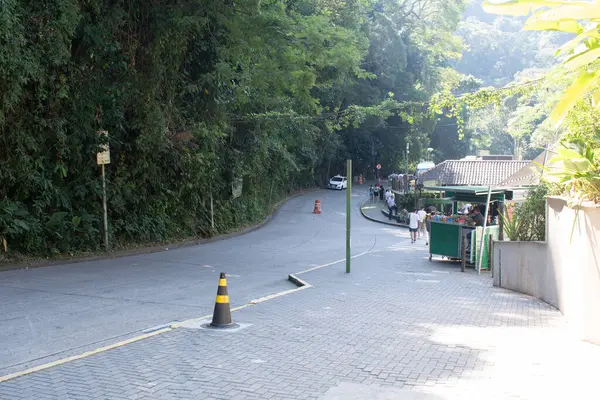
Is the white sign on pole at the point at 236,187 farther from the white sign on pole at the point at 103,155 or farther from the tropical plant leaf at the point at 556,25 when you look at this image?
the tropical plant leaf at the point at 556,25

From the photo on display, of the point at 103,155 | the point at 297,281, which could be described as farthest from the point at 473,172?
the point at 297,281

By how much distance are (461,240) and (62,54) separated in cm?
1194

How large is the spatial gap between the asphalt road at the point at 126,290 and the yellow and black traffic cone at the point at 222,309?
1.05 m

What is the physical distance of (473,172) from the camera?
130 feet

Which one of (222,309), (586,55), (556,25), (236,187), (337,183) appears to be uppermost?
(556,25)

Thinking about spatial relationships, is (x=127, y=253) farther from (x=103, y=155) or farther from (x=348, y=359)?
(x=348, y=359)

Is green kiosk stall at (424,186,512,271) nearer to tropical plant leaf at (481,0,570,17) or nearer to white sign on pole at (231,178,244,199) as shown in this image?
white sign on pole at (231,178,244,199)

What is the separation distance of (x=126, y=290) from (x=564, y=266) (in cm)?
786

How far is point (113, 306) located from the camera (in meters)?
10.3

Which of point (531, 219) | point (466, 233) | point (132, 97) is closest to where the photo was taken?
point (531, 219)

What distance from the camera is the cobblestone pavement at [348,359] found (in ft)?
18.9

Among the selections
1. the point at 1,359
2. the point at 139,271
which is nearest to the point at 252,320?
the point at 1,359

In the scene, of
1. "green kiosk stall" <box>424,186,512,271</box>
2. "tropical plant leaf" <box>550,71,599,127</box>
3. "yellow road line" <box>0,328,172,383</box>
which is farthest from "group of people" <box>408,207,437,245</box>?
"tropical plant leaf" <box>550,71,599,127</box>

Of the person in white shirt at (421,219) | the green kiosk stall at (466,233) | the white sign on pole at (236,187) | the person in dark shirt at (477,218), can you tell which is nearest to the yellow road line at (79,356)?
the green kiosk stall at (466,233)
